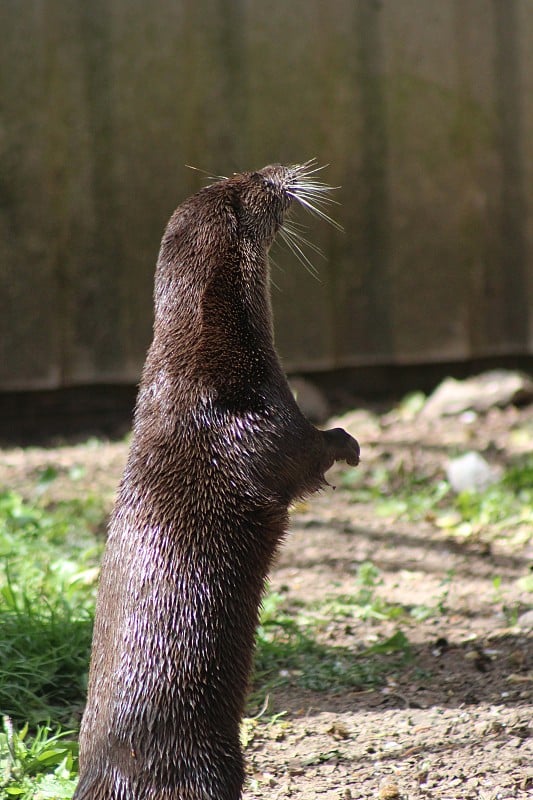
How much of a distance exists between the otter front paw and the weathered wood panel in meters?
3.65

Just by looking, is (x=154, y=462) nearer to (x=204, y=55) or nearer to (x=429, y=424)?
(x=429, y=424)

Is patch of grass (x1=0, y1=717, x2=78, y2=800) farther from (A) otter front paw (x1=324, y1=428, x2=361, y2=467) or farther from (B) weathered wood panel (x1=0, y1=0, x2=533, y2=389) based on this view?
(B) weathered wood panel (x1=0, y1=0, x2=533, y2=389)

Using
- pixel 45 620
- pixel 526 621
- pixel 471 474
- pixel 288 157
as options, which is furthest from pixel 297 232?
pixel 45 620

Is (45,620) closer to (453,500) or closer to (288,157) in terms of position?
(453,500)

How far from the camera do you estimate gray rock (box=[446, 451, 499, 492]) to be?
15.9ft

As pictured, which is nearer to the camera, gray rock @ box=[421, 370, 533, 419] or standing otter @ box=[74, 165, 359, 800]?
standing otter @ box=[74, 165, 359, 800]

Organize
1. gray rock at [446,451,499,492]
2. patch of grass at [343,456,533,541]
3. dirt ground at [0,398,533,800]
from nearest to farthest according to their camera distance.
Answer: dirt ground at [0,398,533,800] → patch of grass at [343,456,533,541] → gray rock at [446,451,499,492]

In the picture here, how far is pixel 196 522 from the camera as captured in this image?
2279 mm

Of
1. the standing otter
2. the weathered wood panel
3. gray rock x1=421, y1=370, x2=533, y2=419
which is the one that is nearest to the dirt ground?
the standing otter

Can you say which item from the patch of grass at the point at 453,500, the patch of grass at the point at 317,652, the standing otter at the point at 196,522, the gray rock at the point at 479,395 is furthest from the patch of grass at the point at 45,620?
the gray rock at the point at 479,395

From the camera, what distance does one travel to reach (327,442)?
259 centimetres

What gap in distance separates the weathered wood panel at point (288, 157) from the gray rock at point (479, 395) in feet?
1.53

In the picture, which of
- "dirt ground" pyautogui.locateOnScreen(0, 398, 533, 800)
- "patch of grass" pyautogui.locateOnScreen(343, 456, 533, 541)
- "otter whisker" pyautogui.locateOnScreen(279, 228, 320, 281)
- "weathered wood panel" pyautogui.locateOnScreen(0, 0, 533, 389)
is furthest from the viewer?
"weathered wood panel" pyautogui.locateOnScreen(0, 0, 533, 389)

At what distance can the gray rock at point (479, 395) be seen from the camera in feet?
19.9
